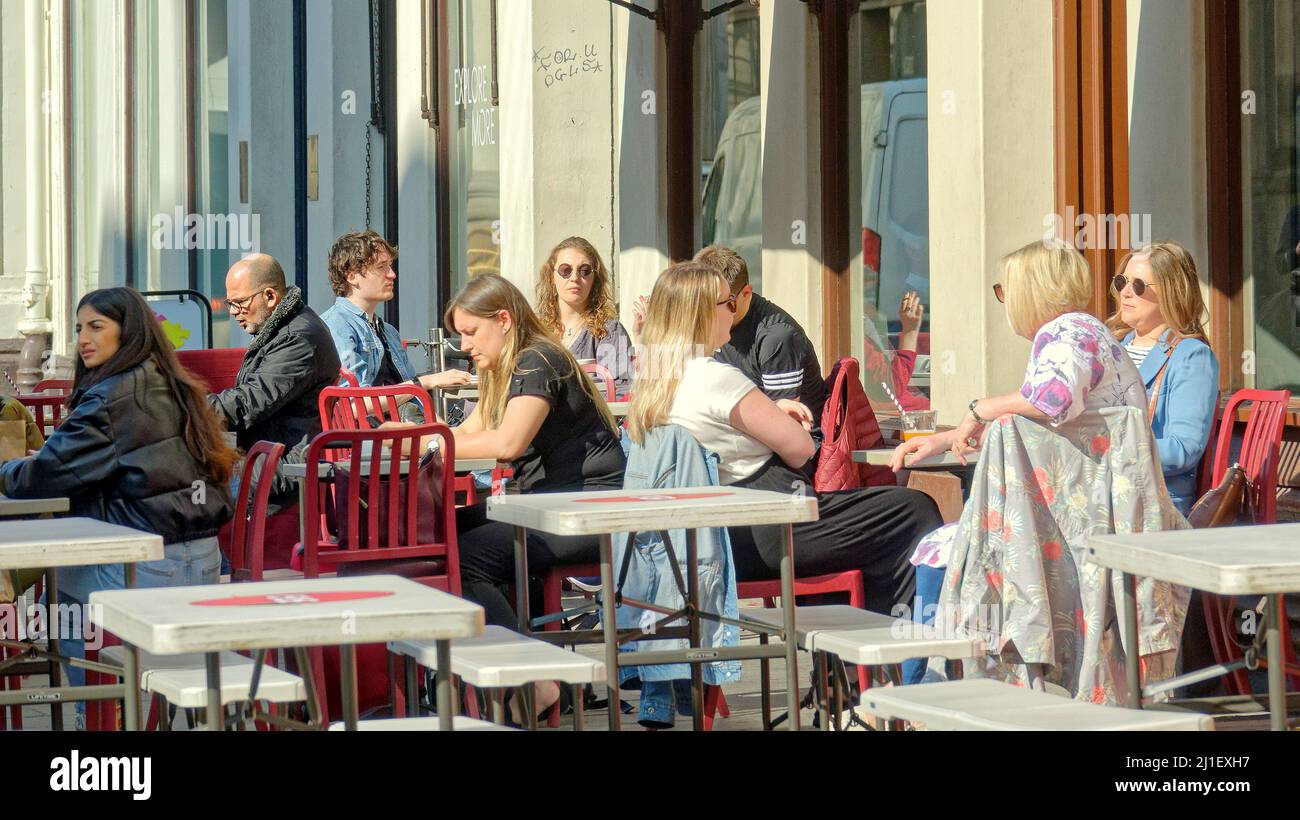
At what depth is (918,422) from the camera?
614cm

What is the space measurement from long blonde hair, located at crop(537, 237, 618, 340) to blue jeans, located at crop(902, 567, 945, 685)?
3.56 m

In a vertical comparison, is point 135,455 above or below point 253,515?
above

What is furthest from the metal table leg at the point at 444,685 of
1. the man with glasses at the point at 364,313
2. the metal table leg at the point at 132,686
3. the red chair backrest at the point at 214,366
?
the red chair backrest at the point at 214,366

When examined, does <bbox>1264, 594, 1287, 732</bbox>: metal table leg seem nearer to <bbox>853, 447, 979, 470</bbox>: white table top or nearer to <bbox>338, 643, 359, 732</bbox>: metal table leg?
<bbox>338, 643, 359, 732</bbox>: metal table leg

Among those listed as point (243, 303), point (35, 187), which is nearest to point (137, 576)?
point (243, 303)

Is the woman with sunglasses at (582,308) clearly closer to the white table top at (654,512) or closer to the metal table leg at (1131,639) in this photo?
the white table top at (654,512)

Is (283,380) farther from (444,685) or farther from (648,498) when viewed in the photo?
(444,685)

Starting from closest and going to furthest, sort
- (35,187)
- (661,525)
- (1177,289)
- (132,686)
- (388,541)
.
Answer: (132,686) < (661,525) < (388,541) < (1177,289) < (35,187)

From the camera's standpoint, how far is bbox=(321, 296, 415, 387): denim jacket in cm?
833

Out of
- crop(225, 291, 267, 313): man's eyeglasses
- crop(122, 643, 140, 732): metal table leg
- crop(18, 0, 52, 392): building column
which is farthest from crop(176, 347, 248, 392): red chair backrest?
crop(18, 0, 52, 392): building column

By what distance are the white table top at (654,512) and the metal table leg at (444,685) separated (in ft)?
3.27

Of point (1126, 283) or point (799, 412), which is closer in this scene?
point (1126, 283)

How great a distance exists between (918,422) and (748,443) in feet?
2.76
